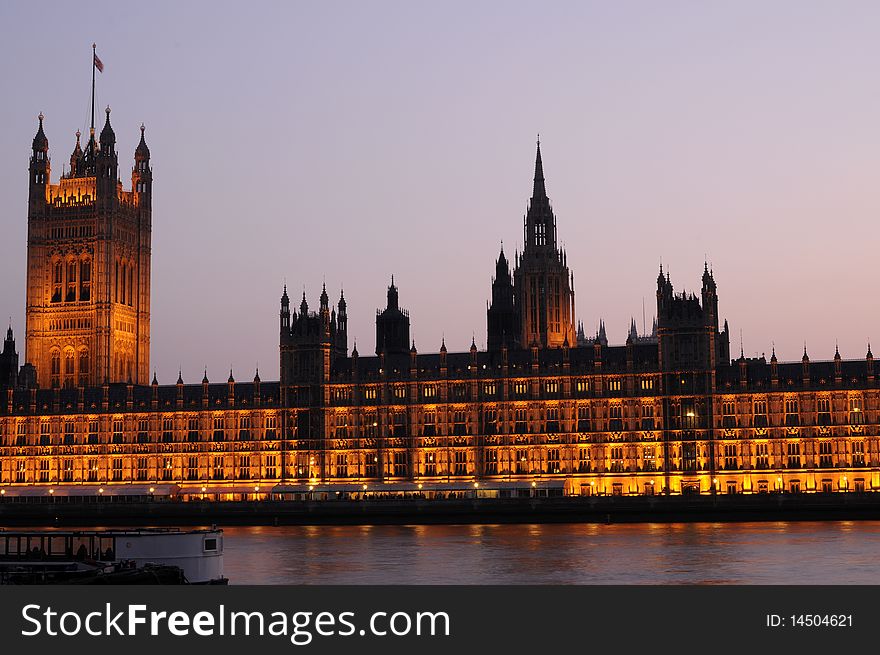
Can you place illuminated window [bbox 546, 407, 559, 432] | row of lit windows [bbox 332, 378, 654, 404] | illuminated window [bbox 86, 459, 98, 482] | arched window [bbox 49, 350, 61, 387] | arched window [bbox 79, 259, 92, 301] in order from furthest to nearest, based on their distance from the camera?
1. arched window [bbox 79, 259, 92, 301]
2. arched window [bbox 49, 350, 61, 387]
3. illuminated window [bbox 86, 459, 98, 482]
4. illuminated window [bbox 546, 407, 559, 432]
5. row of lit windows [bbox 332, 378, 654, 404]

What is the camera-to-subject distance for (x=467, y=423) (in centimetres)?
16175

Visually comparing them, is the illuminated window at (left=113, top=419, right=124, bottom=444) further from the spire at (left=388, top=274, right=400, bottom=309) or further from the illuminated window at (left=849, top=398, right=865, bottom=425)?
the illuminated window at (left=849, top=398, right=865, bottom=425)

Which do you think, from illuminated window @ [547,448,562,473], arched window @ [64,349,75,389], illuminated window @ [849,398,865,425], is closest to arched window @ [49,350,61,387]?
arched window @ [64,349,75,389]

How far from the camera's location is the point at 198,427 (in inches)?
6703

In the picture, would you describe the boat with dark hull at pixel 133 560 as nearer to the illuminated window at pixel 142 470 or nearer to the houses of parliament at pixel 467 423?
the houses of parliament at pixel 467 423

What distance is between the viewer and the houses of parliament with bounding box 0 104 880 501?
6048 inches

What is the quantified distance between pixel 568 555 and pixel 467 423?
68.3m

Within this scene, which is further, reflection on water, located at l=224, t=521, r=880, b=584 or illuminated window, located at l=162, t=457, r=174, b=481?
illuminated window, located at l=162, t=457, r=174, b=481

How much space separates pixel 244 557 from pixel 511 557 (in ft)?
59.0

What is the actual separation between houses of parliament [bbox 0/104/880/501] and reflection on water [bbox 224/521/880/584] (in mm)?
24062

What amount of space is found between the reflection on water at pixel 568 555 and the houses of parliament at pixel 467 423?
947 inches

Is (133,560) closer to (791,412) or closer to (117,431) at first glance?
(791,412)

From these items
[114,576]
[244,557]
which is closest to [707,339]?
[244,557]

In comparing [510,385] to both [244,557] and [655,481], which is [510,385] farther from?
[244,557]
